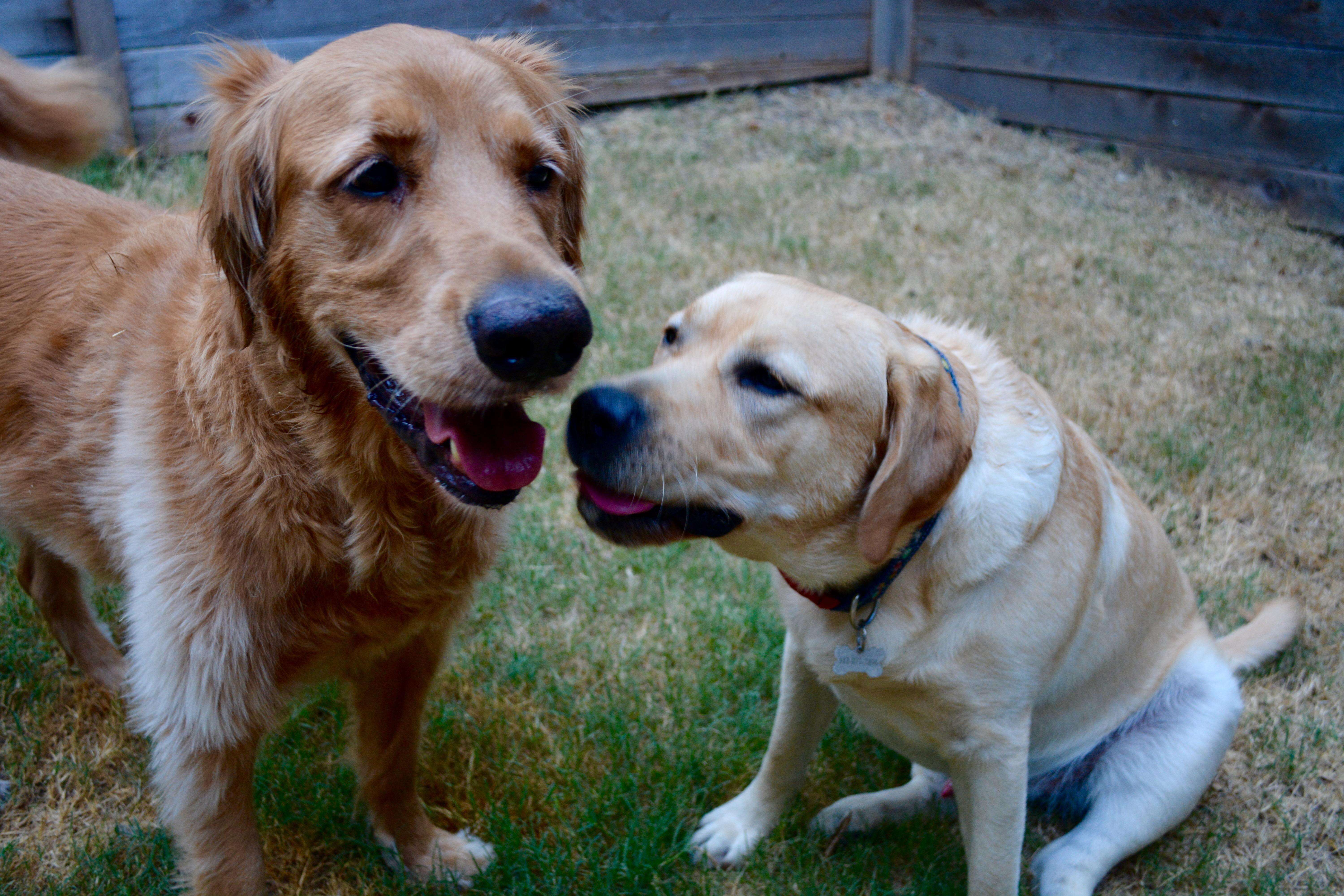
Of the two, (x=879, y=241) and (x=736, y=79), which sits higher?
(x=736, y=79)

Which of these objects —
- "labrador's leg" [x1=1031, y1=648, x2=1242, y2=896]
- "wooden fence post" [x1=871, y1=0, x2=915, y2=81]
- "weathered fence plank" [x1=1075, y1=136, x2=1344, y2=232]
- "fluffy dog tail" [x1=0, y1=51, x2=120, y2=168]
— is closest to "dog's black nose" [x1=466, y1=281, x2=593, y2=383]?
"labrador's leg" [x1=1031, y1=648, x2=1242, y2=896]

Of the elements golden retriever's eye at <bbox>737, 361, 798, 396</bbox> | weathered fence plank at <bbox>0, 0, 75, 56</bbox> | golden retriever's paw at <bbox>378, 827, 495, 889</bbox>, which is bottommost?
golden retriever's paw at <bbox>378, 827, 495, 889</bbox>

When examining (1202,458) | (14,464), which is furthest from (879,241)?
(14,464)

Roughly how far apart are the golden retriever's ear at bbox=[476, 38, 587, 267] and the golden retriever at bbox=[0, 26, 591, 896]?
14 mm

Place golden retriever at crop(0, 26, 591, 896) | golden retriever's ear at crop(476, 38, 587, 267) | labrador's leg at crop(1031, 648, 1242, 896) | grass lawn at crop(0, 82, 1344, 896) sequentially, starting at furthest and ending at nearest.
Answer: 1. grass lawn at crop(0, 82, 1344, 896)
2. labrador's leg at crop(1031, 648, 1242, 896)
3. golden retriever's ear at crop(476, 38, 587, 267)
4. golden retriever at crop(0, 26, 591, 896)

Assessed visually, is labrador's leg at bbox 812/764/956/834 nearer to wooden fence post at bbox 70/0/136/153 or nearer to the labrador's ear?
the labrador's ear

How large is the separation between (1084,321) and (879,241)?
4.60 feet

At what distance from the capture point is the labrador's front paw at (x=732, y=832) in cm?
261

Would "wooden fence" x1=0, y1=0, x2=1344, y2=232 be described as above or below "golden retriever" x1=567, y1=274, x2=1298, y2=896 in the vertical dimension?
above

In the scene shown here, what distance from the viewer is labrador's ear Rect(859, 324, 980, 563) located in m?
1.95

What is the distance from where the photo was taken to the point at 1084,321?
17.4 ft

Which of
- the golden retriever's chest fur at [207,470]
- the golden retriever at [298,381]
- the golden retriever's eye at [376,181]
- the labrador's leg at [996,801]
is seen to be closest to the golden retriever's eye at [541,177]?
the golden retriever at [298,381]

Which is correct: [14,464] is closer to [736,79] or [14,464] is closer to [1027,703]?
[1027,703]

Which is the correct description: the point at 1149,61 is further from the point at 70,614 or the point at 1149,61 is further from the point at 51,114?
the point at 70,614
